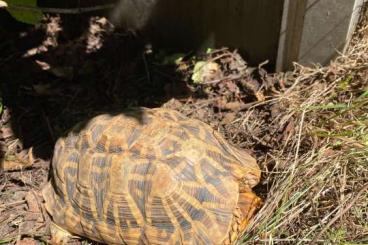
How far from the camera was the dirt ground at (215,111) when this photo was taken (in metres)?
2.26

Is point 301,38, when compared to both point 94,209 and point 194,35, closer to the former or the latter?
point 194,35

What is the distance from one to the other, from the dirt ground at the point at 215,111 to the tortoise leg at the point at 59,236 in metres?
0.06

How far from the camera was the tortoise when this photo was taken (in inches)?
86.9

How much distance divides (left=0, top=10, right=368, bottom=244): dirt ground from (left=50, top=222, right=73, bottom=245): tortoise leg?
0.06 metres

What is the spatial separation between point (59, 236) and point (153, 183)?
0.65 meters

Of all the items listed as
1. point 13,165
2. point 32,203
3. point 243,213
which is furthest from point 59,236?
point 243,213

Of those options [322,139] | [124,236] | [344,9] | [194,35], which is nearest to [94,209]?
[124,236]

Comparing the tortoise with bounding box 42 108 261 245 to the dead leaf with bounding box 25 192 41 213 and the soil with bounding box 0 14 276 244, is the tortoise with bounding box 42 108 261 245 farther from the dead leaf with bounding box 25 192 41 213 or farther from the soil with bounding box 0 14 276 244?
the soil with bounding box 0 14 276 244

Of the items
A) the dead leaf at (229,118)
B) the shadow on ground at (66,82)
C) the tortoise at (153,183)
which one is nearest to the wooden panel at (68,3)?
the shadow on ground at (66,82)

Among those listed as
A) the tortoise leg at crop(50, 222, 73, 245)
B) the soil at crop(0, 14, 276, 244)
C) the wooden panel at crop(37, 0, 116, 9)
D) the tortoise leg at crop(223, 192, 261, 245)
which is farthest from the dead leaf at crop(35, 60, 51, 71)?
the tortoise leg at crop(223, 192, 261, 245)

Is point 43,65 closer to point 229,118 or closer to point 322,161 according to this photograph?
point 229,118

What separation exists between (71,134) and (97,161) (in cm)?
29

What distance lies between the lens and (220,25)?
3189 millimetres

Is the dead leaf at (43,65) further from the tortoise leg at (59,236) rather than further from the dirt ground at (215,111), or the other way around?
the tortoise leg at (59,236)
